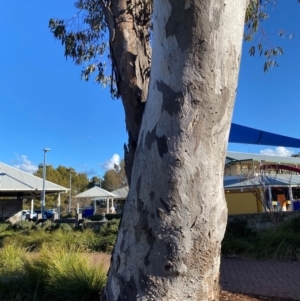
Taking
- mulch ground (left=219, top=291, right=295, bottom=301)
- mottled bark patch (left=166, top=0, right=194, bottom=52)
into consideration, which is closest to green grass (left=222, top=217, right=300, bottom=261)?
mulch ground (left=219, top=291, right=295, bottom=301)

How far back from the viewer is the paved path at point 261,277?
236 inches

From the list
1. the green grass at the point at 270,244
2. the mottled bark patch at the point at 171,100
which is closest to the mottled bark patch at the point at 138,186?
the mottled bark patch at the point at 171,100

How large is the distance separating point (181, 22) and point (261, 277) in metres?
5.73

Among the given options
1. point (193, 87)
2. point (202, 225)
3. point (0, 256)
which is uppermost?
point (193, 87)

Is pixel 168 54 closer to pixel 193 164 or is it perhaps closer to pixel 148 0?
pixel 193 164

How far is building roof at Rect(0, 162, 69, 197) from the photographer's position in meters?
22.5

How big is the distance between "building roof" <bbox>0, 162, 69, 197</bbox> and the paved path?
1615 centimetres

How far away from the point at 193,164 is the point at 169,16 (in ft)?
3.75

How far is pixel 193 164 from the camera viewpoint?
274 centimetres

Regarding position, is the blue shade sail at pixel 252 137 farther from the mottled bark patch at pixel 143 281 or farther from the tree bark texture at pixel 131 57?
the mottled bark patch at pixel 143 281

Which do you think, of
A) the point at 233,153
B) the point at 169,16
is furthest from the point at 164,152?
the point at 233,153

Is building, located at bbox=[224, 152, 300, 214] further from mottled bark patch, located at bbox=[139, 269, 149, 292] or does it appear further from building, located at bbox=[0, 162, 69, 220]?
mottled bark patch, located at bbox=[139, 269, 149, 292]

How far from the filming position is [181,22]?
284cm

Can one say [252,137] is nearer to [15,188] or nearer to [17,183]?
[15,188]
